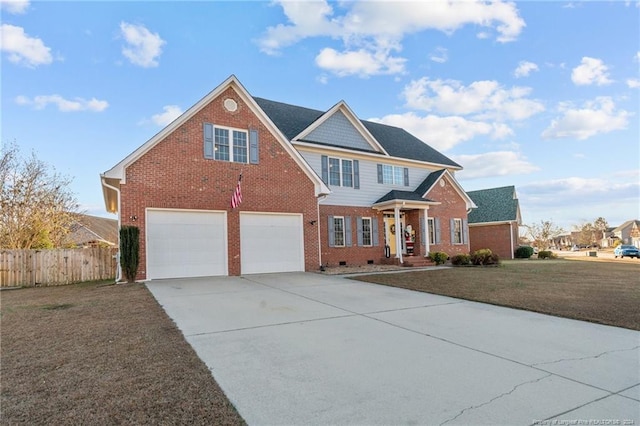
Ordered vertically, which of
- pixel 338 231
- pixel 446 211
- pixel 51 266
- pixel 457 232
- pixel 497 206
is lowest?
pixel 51 266

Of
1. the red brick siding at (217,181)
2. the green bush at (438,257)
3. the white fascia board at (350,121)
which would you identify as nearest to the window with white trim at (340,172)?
the white fascia board at (350,121)

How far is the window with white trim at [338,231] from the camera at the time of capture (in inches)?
738

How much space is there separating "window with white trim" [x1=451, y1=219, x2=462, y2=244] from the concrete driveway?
49.4ft

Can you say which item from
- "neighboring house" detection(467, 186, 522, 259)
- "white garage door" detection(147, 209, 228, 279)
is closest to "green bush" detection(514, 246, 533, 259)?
"neighboring house" detection(467, 186, 522, 259)

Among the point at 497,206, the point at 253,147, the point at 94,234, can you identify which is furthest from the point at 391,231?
the point at 94,234

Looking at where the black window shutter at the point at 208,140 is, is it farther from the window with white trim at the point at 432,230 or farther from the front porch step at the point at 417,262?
the window with white trim at the point at 432,230

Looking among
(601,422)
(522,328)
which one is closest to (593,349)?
(522,328)

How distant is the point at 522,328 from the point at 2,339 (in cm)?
834

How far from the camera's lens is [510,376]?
400 centimetres

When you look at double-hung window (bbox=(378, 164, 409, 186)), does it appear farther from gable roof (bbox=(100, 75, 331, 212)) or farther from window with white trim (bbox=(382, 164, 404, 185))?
gable roof (bbox=(100, 75, 331, 212))

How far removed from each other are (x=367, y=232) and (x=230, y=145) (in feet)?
30.1

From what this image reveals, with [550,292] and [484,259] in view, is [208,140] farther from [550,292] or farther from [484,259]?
[484,259]

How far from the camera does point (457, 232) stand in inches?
898

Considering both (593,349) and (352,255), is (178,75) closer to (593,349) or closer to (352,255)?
(352,255)
